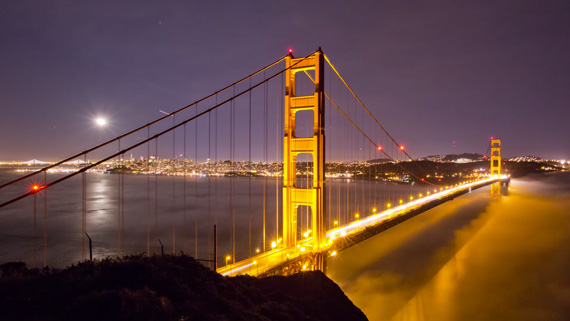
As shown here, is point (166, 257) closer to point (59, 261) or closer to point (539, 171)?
point (59, 261)

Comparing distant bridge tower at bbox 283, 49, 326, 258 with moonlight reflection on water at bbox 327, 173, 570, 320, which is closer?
distant bridge tower at bbox 283, 49, 326, 258

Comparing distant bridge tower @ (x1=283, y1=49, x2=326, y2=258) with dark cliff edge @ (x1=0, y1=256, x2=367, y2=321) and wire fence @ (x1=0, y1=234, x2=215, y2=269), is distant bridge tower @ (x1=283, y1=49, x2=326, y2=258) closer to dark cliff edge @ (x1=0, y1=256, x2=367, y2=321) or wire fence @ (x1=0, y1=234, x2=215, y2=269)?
dark cliff edge @ (x1=0, y1=256, x2=367, y2=321)

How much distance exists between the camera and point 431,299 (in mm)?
18125

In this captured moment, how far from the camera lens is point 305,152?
43.7 feet

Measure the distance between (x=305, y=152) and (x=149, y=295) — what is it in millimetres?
8451

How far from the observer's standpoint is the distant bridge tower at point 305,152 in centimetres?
1295

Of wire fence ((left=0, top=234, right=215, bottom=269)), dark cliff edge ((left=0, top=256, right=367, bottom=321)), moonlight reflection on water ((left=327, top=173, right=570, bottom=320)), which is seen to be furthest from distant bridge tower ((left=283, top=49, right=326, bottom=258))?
wire fence ((left=0, top=234, right=215, bottom=269))

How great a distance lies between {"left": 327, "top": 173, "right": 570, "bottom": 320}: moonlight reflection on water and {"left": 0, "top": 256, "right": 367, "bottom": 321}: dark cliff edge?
8746 millimetres

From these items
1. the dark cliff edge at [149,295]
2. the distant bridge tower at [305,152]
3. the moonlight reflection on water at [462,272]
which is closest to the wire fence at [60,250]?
the distant bridge tower at [305,152]

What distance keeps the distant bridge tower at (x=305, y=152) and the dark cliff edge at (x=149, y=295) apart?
10.5 ft

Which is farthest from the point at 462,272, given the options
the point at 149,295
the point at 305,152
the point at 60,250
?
the point at 60,250

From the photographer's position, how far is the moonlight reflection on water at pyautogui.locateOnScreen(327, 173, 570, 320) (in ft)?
55.0

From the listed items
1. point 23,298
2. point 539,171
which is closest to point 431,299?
point 23,298

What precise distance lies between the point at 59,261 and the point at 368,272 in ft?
67.9
